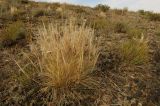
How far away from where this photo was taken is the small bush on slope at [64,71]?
4.33 meters

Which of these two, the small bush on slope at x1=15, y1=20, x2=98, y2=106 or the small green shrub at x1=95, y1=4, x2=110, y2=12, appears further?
the small green shrub at x1=95, y1=4, x2=110, y2=12

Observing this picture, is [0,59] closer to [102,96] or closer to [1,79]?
[1,79]

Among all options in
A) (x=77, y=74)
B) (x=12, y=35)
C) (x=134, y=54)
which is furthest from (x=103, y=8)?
(x=77, y=74)

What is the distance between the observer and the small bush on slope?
14.2 ft

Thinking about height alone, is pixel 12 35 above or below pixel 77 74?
above

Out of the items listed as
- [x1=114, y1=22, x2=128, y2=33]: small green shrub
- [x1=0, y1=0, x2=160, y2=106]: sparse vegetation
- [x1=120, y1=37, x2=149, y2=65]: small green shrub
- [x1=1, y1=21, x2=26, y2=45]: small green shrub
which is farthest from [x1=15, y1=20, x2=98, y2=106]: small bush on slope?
[x1=114, y1=22, x2=128, y2=33]: small green shrub

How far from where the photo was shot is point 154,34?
7.67m

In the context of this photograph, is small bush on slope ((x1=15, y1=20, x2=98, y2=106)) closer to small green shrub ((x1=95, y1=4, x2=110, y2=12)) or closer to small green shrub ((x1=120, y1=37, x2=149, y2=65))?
small green shrub ((x1=120, y1=37, x2=149, y2=65))

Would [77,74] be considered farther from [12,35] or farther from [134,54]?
[12,35]

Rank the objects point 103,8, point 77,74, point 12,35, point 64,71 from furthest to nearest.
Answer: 1. point 103,8
2. point 12,35
3. point 77,74
4. point 64,71

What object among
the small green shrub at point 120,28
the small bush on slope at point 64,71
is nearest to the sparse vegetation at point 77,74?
the small bush on slope at point 64,71

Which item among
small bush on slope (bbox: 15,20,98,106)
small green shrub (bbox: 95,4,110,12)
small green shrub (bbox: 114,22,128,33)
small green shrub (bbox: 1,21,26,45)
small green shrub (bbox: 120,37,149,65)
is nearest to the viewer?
small bush on slope (bbox: 15,20,98,106)

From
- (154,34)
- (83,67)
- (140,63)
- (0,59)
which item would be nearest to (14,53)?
(0,59)

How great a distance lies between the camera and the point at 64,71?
14.2ft
